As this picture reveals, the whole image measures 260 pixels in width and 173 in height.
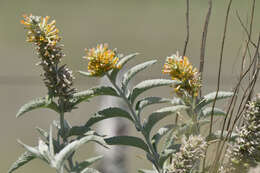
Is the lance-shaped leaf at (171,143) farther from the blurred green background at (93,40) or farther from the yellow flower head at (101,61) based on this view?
the blurred green background at (93,40)

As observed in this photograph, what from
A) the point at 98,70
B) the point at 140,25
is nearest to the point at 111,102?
the point at 98,70

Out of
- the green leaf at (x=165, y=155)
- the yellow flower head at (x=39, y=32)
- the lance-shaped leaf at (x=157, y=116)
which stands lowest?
the green leaf at (x=165, y=155)

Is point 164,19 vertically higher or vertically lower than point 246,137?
higher

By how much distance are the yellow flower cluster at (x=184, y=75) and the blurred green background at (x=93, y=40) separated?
8.08 ft

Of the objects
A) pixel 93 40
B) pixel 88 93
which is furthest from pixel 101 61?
pixel 93 40

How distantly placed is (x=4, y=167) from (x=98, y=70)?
2.56 m

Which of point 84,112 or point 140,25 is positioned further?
point 140,25

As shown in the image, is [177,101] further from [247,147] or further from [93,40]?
[93,40]

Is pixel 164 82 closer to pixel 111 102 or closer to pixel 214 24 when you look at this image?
pixel 111 102

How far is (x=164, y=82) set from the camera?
0.56 meters

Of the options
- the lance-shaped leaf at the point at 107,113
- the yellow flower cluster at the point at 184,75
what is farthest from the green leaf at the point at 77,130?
the yellow flower cluster at the point at 184,75

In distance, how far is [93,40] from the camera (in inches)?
152

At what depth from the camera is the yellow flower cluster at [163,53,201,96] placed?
548 millimetres

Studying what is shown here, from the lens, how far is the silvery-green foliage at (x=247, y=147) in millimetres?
503
